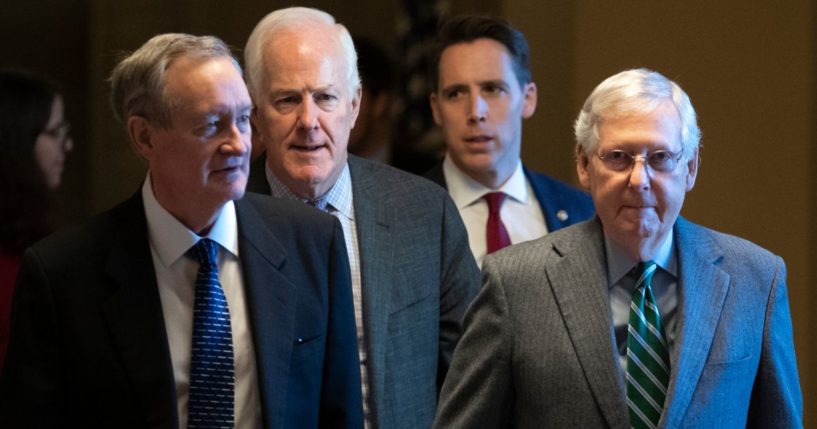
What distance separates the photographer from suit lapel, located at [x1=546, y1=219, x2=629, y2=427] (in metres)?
3.37

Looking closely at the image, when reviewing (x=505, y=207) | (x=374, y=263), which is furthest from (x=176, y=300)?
(x=505, y=207)

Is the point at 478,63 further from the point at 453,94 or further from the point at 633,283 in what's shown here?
the point at 633,283

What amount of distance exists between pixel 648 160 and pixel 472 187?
5.35ft

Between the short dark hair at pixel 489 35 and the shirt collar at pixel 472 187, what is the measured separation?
355 mm

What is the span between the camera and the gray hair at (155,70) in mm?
3332

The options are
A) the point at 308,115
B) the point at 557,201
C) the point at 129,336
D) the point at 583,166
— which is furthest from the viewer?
the point at 557,201

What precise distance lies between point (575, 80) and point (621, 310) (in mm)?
3342

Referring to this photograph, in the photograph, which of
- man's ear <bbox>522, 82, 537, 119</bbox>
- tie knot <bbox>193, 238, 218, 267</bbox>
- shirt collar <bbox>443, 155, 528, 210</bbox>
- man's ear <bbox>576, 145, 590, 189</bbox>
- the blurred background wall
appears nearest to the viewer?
tie knot <bbox>193, 238, 218, 267</bbox>

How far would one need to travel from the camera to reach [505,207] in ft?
16.5

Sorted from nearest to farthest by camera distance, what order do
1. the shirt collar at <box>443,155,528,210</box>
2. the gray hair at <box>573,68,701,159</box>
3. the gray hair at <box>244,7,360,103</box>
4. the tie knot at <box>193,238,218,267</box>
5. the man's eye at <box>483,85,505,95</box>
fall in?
the tie knot at <box>193,238,218,267</box>, the gray hair at <box>573,68,701,159</box>, the gray hair at <box>244,7,360,103</box>, the shirt collar at <box>443,155,528,210</box>, the man's eye at <box>483,85,505,95</box>

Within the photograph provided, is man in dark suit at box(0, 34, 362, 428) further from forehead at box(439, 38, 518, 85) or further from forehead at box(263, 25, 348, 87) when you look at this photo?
forehead at box(439, 38, 518, 85)

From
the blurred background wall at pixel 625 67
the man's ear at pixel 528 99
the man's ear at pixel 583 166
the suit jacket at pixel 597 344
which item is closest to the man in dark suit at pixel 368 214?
the suit jacket at pixel 597 344

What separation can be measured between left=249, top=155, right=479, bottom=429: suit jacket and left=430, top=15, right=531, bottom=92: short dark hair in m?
1.06

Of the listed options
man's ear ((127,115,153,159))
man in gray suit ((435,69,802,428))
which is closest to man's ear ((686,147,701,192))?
man in gray suit ((435,69,802,428))
